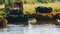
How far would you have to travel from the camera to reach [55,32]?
9.98ft

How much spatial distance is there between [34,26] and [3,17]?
379 millimetres

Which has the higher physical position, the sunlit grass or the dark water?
the sunlit grass

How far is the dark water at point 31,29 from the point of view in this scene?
303 cm

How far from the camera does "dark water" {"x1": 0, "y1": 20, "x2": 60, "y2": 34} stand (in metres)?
3.03

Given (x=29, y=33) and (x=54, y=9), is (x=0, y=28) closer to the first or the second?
(x=29, y=33)

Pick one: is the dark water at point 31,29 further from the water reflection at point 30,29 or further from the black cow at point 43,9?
the black cow at point 43,9

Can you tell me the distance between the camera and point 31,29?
304 cm

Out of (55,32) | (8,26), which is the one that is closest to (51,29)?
(55,32)

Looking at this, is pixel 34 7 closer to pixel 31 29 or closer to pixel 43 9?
pixel 43 9

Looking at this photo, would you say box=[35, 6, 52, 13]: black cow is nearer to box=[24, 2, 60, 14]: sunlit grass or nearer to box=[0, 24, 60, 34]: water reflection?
box=[24, 2, 60, 14]: sunlit grass

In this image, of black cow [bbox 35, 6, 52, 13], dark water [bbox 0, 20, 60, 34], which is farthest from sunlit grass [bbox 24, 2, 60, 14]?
dark water [bbox 0, 20, 60, 34]

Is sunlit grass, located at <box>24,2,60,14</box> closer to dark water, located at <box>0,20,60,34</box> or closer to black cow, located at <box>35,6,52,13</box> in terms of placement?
black cow, located at <box>35,6,52,13</box>

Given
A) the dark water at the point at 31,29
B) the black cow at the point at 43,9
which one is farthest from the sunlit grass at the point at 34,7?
the dark water at the point at 31,29

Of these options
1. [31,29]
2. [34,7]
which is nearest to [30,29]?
[31,29]
